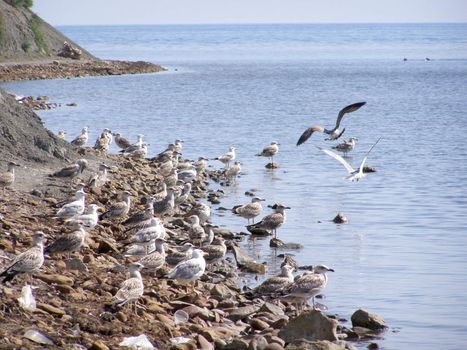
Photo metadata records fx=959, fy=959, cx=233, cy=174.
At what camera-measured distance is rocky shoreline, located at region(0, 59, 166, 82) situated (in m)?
69.3

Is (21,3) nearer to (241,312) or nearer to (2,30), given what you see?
(2,30)

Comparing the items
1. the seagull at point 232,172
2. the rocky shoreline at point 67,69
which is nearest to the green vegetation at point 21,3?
the rocky shoreline at point 67,69

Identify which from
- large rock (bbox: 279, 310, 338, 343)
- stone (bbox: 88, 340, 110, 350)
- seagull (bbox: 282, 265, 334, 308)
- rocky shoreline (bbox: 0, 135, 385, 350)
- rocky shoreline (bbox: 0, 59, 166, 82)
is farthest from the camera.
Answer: rocky shoreline (bbox: 0, 59, 166, 82)

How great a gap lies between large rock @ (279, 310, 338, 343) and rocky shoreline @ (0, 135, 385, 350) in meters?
0.01

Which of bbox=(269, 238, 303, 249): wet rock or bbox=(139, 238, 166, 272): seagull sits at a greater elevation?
bbox=(139, 238, 166, 272): seagull

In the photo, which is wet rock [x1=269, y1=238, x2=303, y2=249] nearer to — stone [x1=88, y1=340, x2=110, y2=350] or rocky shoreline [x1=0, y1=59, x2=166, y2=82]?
stone [x1=88, y1=340, x2=110, y2=350]

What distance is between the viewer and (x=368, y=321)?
13.3 meters

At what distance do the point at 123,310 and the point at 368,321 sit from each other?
→ 3.66 meters

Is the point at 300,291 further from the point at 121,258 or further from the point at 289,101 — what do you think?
the point at 289,101

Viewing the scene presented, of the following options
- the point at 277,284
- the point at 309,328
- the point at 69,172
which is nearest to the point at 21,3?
the point at 69,172

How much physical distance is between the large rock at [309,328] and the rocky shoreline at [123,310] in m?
0.01

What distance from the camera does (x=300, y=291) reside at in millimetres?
13477

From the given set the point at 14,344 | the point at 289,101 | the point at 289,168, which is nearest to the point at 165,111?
the point at 289,101

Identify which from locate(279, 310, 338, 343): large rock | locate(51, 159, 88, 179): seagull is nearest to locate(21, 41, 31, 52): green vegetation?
locate(51, 159, 88, 179): seagull
